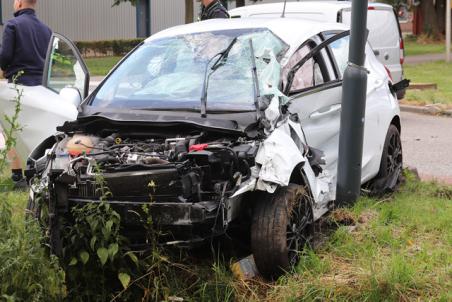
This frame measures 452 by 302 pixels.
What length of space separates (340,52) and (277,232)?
2649mm

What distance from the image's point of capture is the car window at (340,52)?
6223 millimetres

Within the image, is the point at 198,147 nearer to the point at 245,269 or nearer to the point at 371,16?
the point at 245,269

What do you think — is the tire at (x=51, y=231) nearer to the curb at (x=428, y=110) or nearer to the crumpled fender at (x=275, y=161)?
the crumpled fender at (x=275, y=161)

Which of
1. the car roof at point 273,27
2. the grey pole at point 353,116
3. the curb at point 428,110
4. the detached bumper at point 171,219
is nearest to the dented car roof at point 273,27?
the car roof at point 273,27

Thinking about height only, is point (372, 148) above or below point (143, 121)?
below

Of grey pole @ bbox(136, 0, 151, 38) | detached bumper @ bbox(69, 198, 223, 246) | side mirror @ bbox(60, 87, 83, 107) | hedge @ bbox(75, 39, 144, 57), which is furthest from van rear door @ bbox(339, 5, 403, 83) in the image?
grey pole @ bbox(136, 0, 151, 38)

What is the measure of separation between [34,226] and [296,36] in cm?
266

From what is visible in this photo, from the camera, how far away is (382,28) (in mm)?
12195

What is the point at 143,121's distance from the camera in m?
4.64

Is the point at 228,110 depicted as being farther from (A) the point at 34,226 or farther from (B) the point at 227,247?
(A) the point at 34,226

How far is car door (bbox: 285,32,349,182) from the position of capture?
5406mm

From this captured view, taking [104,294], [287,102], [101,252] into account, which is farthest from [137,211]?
[287,102]

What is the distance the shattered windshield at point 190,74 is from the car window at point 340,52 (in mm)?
1003

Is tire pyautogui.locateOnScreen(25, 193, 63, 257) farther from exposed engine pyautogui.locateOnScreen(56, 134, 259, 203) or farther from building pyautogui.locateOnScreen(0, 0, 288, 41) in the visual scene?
building pyautogui.locateOnScreen(0, 0, 288, 41)
